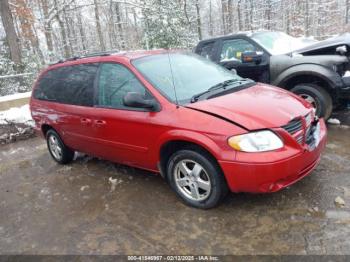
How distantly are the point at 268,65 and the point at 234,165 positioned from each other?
3.54 m

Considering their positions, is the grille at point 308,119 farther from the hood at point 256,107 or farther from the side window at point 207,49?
the side window at point 207,49

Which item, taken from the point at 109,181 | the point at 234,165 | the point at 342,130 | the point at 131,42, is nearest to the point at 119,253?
the point at 234,165

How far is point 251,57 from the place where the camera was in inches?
239

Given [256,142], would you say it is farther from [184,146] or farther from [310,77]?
[310,77]

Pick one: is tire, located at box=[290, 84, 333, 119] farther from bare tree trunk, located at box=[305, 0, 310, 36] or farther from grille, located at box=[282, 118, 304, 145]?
bare tree trunk, located at box=[305, 0, 310, 36]

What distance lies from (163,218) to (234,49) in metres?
4.43

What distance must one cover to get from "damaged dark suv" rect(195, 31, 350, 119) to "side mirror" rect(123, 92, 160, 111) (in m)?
3.03

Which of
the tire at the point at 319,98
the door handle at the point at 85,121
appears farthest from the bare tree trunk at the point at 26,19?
the tire at the point at 319,98

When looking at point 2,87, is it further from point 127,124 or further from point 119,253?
point 119,253

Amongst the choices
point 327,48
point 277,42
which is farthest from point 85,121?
point 277,42

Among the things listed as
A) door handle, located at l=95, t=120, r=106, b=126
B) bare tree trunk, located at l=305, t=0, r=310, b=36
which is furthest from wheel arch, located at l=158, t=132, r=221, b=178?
bare tree trunk, located at l=305, t=0, r=310, b=36

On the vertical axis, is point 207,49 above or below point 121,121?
above

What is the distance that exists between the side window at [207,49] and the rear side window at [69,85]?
3.27m

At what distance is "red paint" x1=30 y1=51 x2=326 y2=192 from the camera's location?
3100mm
